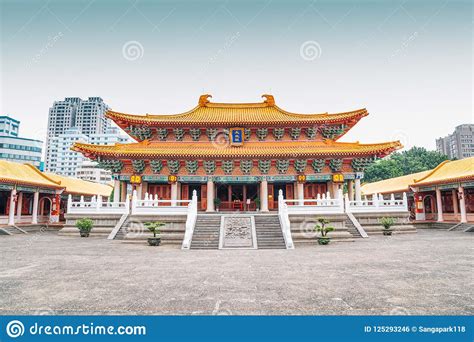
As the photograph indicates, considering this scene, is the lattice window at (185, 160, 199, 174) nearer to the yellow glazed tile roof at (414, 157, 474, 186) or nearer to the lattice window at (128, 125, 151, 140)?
the lattice window at (128, 125, 151, 140)

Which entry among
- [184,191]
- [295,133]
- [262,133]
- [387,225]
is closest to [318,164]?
[295,133]

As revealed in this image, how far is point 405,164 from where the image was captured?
6141cm

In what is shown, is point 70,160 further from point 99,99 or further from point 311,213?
point 311,213

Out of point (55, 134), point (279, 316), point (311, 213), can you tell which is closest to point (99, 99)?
point (55, 134)

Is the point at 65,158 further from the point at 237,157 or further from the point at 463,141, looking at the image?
the point at 463,141

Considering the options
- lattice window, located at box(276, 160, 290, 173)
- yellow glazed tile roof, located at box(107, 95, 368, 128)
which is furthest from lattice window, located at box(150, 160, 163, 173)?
lattice window, located at box(276, 160, 290, 173)

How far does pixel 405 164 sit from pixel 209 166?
2164 inches

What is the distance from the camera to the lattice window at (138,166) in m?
21.0

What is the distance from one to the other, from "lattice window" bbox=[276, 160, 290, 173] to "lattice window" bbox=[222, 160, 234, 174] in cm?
339

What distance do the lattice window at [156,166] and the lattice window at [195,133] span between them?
3351 mm

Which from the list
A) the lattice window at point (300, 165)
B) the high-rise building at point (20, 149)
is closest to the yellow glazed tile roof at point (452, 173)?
the lattice window at point (300, 165)

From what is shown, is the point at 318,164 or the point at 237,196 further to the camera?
the point at 237,196

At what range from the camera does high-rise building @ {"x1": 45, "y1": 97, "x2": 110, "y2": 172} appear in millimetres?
130375

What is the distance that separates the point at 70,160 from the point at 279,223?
120 meters
